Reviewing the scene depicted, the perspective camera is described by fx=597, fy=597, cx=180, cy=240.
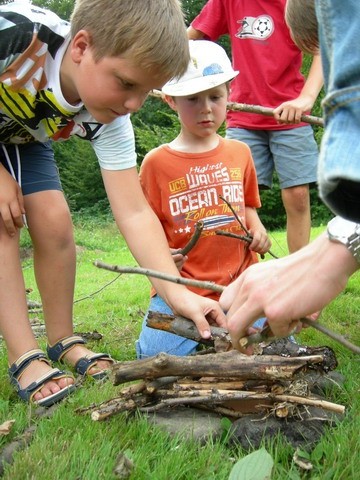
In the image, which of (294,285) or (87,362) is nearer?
(294,285)

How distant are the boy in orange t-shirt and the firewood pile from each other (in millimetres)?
1058

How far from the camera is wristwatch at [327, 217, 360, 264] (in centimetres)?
106

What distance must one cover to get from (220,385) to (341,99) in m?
1.38

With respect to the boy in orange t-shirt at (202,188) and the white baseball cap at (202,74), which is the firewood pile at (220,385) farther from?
the white baseball cap at (202,74)

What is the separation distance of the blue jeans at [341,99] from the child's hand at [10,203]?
186 cm

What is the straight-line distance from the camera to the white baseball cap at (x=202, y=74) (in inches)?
120

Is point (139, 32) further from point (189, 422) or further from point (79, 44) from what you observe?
point (189, 422)

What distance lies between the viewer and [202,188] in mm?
3246

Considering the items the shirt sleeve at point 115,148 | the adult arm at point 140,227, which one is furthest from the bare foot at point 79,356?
the shirt sleeve at point 115,148

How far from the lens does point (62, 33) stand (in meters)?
2.46

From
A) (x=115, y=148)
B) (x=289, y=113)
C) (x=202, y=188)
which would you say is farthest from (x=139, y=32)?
(x=289, y=113)

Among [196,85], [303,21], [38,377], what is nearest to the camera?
[38,377]

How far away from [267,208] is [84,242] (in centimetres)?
629

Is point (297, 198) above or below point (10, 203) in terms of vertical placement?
below
